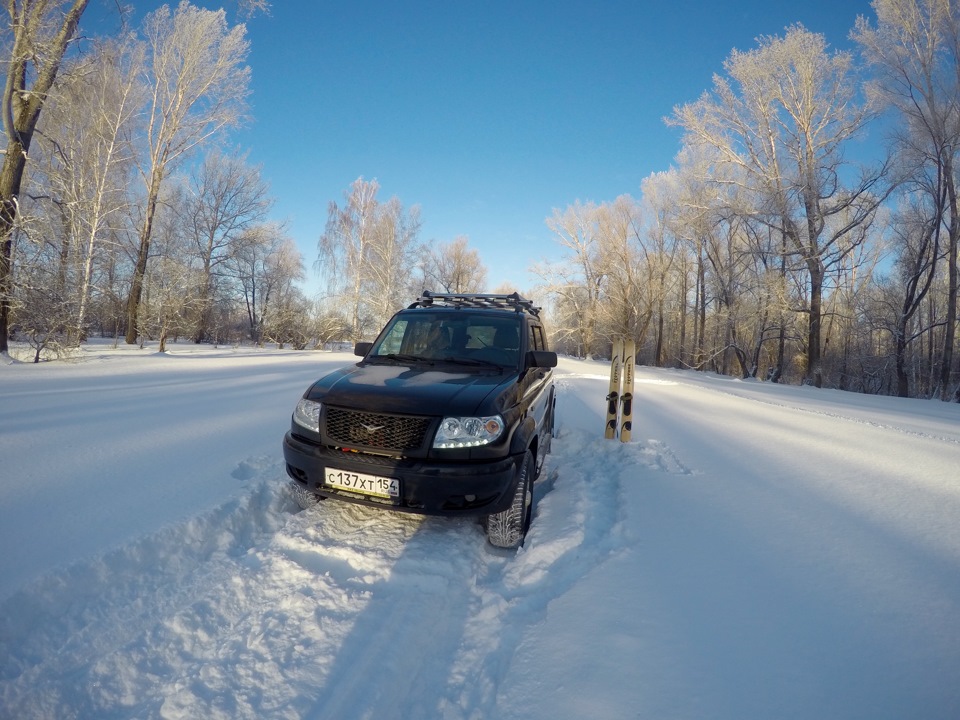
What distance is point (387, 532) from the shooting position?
3.01 m

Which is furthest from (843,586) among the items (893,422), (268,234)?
(268,234)

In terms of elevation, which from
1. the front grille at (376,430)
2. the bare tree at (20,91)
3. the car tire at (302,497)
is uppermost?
the bare tree at (20,91)

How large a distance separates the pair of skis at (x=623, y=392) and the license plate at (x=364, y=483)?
139 inches

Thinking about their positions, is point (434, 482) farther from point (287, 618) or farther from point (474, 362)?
point (474, 362)

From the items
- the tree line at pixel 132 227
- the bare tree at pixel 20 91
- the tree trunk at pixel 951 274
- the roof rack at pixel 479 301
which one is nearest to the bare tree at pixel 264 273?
the tree line at pixel 132 227

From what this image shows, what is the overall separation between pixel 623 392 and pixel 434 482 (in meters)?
3.52

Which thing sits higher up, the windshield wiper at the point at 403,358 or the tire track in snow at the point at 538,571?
the windshield wiper at the point at 403,358

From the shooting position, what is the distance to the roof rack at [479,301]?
4732 mm

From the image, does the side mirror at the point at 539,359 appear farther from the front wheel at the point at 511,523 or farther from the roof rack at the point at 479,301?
the front wheel at the point at 511,523

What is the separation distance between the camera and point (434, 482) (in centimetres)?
260

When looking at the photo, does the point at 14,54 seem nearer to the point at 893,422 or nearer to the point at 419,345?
the point at 419,345

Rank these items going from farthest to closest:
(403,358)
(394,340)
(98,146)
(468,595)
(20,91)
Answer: (98,146) < (20,91) < (394,340) < (403,358) < (468,595)

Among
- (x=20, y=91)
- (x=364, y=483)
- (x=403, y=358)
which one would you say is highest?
(x=20, y=91)

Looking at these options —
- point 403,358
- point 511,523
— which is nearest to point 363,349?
point 403,358
